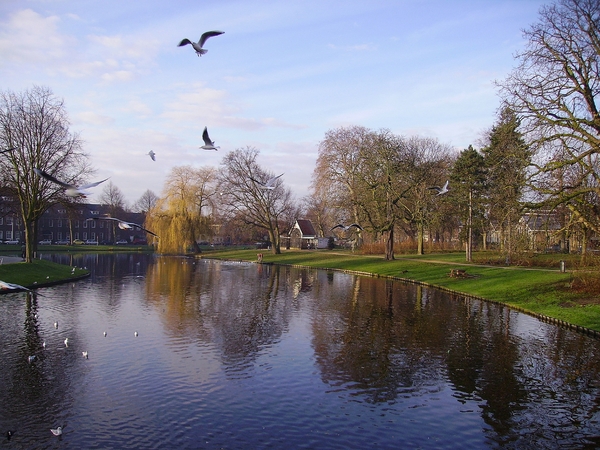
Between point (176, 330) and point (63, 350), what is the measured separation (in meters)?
4.50

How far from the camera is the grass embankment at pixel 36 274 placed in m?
32.2

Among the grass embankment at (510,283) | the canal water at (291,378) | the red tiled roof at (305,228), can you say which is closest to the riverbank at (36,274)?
the canal water at (291,378)

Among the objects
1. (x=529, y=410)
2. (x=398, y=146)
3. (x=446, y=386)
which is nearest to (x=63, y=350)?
(x=446, y=386)

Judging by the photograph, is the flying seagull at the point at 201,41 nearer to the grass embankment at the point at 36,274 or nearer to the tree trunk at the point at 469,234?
the grass embankment at the point at 36,274

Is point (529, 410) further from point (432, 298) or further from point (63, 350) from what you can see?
point (432, 298)

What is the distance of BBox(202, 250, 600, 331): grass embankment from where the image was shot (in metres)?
22.8

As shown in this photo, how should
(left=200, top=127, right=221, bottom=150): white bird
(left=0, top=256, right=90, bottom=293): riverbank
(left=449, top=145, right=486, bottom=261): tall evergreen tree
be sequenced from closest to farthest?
(left=200, top=127, right=221, bottom=150): white bird
(left=0, top=256, right=90, bottom=293): riverbank
(left=449, top=145, right=486, bottom=261): tall evergreen tree

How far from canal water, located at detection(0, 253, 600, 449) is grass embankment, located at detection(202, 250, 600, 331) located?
1494mm

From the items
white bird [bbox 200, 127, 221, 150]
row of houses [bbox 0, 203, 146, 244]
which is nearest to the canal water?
white bird [bbox 200, 127, 221, 150]

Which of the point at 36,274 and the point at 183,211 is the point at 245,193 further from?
the point at 36,274

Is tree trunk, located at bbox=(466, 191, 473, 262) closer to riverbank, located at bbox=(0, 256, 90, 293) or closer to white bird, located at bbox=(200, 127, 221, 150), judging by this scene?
white bird, located at bbox=(200, 127, 221, 150)

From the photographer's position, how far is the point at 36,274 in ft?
116

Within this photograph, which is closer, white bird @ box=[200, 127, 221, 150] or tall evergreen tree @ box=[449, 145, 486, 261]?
white bird @ box=[200, 127, 221, 150]

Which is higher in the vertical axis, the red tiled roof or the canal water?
the red tiled roof
